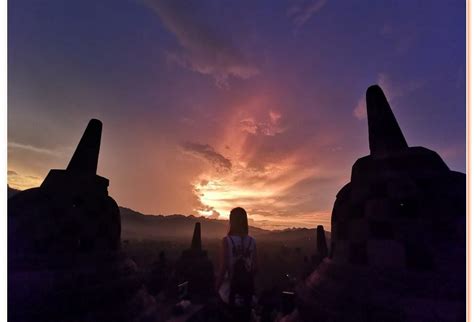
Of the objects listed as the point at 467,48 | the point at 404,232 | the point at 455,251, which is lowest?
the point at 455,251

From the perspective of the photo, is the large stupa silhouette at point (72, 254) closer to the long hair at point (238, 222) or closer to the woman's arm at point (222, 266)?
the woman's arm at point (222, 266)

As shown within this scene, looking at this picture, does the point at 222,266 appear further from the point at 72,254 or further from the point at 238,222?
the point at 72,254

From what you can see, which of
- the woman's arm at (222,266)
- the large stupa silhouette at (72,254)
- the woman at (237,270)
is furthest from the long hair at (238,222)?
the large stupa silhouette at (72,254)

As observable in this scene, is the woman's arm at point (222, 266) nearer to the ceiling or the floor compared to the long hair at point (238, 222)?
nearer to the floor

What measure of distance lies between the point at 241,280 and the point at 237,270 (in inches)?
5.8

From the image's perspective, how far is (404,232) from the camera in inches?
166

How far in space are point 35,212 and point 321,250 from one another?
14.2 meters

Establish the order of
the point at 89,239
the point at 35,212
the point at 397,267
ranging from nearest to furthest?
1. the point at 397,267
2. the point at 35,212
3. the point at 89,239

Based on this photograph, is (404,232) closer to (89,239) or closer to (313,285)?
(313,285)

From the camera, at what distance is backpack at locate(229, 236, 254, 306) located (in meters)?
3.52

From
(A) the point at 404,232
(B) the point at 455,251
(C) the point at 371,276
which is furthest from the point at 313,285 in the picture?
(B) the point at 455,251

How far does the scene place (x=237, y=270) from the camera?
361 cm

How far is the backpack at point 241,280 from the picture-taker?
3.52m

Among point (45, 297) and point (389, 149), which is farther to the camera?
point (389, 149)
